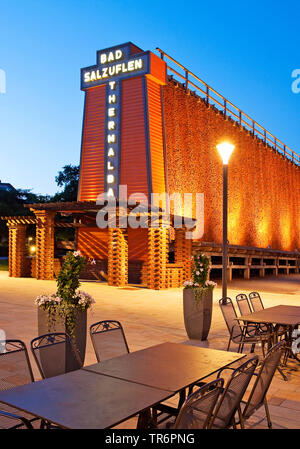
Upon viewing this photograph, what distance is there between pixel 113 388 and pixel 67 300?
2.46 meters

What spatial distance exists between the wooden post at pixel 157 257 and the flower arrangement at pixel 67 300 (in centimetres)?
1272

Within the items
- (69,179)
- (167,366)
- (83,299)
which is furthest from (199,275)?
(69,179)

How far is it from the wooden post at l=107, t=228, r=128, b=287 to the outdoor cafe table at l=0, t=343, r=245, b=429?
15195 millimetres

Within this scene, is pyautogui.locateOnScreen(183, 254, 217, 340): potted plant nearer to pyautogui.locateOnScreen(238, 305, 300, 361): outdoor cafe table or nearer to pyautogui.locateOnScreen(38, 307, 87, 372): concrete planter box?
pyautogui.locateOnScreen(238, 305, 300, 361): outdoor cafe table

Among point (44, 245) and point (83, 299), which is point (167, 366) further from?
point (44, 245)

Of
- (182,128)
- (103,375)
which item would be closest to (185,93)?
(182,128)

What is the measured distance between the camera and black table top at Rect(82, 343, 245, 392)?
319 centimetres

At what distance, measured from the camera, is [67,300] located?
17.5 feet

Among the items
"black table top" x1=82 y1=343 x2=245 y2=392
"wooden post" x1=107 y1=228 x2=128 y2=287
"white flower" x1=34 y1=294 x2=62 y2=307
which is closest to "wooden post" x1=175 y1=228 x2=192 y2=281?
"wooden post" x1=107 y1=228 x2=128 y2=287

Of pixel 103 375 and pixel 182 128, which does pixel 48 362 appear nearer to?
pixel 103 375

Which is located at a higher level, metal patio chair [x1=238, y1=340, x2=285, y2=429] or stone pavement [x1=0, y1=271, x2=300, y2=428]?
metal patio chair [x1=238, y1=340, x2=285, y2=429]

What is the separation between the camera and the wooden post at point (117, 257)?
19172mm

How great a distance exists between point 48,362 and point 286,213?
41.9 meters

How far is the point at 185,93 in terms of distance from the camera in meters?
24.7
